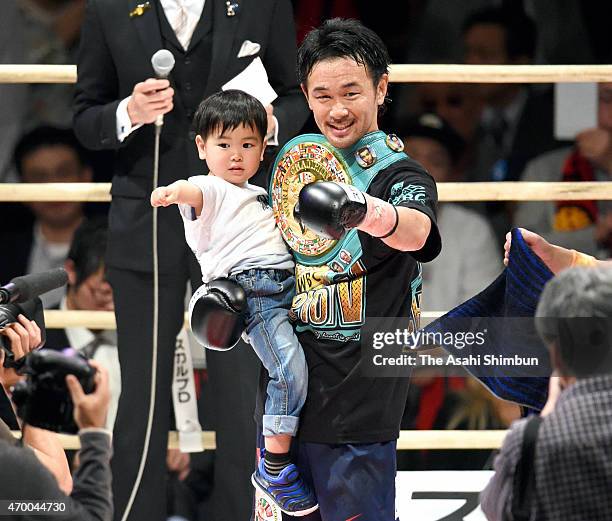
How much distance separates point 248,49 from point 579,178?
131cm

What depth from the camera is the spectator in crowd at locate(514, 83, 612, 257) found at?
3.82m

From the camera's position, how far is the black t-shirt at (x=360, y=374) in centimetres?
219

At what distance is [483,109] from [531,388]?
223 centimetres

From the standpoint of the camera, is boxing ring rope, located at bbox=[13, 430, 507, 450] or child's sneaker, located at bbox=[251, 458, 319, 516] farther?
boxing ring rope, located at bbox=[13, 430, 507, 450]

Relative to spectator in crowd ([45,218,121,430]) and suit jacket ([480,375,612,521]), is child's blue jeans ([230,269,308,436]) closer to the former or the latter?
suit jacket ([480,375,612,521])

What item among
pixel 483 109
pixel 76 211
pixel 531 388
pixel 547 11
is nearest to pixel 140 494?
pixel 76 211

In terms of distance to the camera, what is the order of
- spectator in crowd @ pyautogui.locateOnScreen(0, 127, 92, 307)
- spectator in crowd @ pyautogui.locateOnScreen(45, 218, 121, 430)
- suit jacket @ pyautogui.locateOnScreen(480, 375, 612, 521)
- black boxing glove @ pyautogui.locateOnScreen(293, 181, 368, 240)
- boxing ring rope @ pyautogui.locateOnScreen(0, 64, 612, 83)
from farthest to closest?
spectator in crowd @ pyautogui.locateOnScreen(0, 127, 92, 307), spectator in crowd @ pyautogui.locateOnScreen(45, 218, 121, 430), boxing ring rope @ pyautogui.locateOnScreen(0, 64, 612, 83), black boxing glove @ pyautogui.locateOnScreen(293, 181, 368, 240), suit jacket @ pyautogui.locateOnScreen(480, 375, 612, 521)

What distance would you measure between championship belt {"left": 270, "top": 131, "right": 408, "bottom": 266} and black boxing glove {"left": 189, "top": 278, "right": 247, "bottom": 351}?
5.2 inches

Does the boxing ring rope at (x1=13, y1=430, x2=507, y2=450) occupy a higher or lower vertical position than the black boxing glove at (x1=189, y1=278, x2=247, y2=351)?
higher

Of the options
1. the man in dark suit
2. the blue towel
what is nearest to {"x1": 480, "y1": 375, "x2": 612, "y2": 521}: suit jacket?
the blue towel

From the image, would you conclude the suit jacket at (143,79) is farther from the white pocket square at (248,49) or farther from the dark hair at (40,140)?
the dark hair at (40,140)

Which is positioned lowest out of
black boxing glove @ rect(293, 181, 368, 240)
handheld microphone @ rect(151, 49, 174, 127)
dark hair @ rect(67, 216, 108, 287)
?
black boxing glove @ rect(293, 181, 368, 240)

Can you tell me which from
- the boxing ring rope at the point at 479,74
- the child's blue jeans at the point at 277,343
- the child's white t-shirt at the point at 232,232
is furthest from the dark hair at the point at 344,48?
the boxing ring rope at the point at 479,74

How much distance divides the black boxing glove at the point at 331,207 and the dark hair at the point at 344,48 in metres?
0.30
